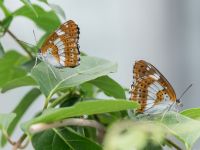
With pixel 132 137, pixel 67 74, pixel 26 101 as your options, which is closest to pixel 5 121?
pixel 67 74

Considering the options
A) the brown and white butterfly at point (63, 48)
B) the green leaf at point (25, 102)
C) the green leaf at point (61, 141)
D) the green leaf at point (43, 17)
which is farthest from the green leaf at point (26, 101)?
the green leaf at point (61, 141)

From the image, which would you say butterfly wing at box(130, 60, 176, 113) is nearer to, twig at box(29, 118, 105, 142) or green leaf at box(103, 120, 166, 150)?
twig at box(29, 118, 105, 142)

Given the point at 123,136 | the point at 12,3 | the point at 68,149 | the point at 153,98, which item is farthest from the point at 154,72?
the point at 12,3

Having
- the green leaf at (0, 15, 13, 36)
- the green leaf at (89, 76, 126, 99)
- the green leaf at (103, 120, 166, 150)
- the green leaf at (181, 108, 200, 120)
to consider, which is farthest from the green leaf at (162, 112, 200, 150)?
the green leaf at (0, 15, 13, 36)

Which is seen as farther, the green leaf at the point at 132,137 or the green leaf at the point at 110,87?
the green leaf at the point at 110,87

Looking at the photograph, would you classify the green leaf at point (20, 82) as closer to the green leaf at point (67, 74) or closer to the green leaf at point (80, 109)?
the green leaf at point (67, 74)

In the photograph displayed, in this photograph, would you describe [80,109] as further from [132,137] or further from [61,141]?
[132,137]
